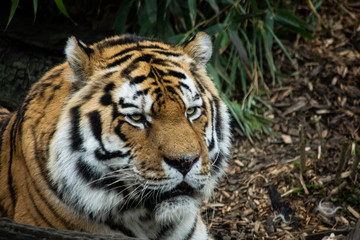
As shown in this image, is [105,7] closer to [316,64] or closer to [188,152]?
[316,64]

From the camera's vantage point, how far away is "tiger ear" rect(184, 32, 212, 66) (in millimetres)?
2553

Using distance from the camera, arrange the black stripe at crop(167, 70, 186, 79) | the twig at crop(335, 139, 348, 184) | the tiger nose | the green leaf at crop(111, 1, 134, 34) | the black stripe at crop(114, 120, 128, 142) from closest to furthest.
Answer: the tiger nose, the black stripe at crop(114, 120, 128, 142), the black stripe at crop(167, 70, 186, 79), the twig at crop(335, 139, 348, 184), the green leaf at crop(111, 1, 134, 34)

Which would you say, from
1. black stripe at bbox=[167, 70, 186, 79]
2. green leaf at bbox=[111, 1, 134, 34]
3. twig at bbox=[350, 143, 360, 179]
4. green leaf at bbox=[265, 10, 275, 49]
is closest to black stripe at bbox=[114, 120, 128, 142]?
black stripe at bbox=[167, 70, 186, 79]

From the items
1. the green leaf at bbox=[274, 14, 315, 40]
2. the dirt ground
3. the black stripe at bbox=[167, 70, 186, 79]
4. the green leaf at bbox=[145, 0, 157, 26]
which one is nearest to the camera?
the black stripe at bbox=[167, 70, 186, 79]

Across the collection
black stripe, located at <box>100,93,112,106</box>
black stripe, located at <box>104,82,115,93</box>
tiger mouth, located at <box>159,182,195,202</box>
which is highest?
black stripe, located at <box>104,82,115,93</box>

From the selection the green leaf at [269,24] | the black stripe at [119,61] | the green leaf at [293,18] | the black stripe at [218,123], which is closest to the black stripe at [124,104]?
the black stripe at [119,61]

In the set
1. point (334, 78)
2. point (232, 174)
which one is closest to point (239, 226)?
point (232, 174)

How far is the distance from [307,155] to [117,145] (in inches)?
80.1

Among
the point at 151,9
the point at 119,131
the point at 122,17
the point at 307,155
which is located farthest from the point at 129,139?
the point at 122,17

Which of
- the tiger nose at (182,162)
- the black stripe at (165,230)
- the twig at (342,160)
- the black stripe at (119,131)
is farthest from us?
the twig at (342,160)

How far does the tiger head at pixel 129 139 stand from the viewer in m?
2.12

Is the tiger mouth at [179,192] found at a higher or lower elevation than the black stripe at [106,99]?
lower

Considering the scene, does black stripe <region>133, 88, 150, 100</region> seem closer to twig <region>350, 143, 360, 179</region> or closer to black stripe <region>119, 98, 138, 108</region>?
black stripe <region>119, 98, 138, 108</region>

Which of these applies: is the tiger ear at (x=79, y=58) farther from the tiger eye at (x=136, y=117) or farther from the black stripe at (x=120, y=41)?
the tiger eye at (x=136, y=117)
